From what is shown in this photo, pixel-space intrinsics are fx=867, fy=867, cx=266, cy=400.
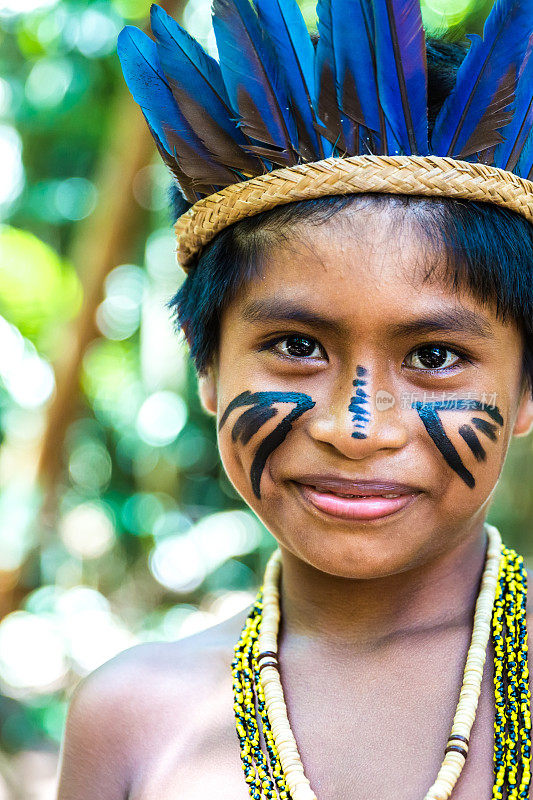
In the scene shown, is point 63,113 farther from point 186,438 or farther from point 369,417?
point 369,417

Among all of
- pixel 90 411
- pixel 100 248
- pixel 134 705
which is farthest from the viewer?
pixel 90 411

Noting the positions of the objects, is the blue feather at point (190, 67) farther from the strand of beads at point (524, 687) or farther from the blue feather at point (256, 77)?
the strand of beads at point (524, 687)

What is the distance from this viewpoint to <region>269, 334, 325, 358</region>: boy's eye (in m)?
1.46

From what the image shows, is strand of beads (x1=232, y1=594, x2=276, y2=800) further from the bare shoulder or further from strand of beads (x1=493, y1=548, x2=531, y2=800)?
strand of beads (x1=493, y1=548, x2=531, y2=800)

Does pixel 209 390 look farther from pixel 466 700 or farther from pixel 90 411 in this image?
pixel 90 411

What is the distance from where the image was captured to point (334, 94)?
1457 millimetres

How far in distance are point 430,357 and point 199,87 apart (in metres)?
0.65

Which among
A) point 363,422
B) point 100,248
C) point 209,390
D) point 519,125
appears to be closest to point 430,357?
point 363,422

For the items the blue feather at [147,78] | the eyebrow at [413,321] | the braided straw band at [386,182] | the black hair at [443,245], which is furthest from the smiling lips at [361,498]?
the blue feather at [147,78]

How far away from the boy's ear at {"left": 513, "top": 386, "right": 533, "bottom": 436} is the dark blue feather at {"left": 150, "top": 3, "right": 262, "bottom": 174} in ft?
2.20

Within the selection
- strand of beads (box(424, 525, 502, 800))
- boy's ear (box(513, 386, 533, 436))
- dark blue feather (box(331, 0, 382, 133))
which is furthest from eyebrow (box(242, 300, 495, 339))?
strand of beads (box(424, 525, 502, 800))

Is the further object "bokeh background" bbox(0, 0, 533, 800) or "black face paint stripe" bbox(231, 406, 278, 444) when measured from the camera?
"bokeh background" bbox(0, 0, 533, 800)

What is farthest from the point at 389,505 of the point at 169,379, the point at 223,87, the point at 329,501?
the point at 169,379

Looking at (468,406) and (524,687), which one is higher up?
(468,406)
